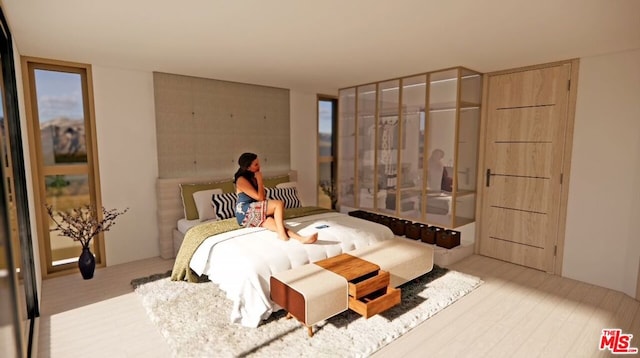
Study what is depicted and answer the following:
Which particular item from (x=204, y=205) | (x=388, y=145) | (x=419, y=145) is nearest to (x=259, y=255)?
(x=204, y=205)

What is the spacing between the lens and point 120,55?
129 inches

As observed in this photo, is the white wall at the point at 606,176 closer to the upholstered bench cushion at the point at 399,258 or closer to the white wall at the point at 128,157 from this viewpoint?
the upholstered bench cushion at the point at 399,258

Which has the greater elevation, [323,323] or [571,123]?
[571,123]

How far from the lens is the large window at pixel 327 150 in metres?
5.74

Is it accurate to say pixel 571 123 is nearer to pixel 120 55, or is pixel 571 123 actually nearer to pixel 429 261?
pixel 429 261

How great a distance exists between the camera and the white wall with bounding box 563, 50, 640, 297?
313cm

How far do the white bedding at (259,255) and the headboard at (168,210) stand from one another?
1087 mm

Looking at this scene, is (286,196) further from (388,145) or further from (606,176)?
(606,176)

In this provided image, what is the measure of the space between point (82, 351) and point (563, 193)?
452cm

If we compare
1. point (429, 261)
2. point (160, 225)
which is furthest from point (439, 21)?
point (160, 225)

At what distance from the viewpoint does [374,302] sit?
2.42 m

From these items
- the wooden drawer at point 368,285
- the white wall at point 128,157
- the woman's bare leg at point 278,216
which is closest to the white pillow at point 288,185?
the woman's bare leg at point 278,216

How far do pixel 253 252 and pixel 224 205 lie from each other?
139 centimetres

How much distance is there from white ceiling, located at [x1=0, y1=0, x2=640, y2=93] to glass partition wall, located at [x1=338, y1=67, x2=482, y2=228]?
16.3 inches
